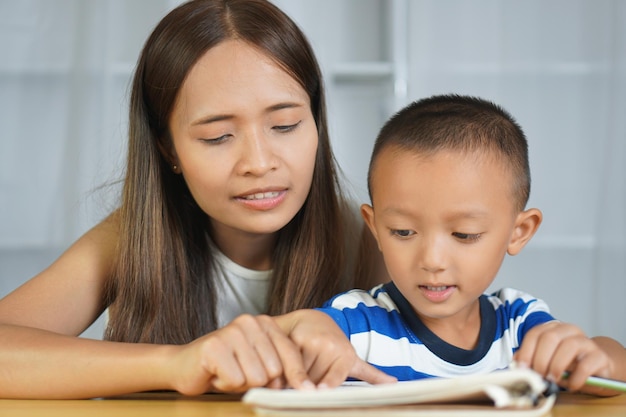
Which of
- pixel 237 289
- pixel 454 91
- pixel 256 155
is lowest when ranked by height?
pixel 237 289

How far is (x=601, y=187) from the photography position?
2896mm

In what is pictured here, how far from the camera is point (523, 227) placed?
1150 mm

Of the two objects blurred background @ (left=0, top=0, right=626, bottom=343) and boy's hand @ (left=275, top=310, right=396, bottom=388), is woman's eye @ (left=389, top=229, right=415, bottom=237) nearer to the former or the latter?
boy's hand @ (left=275, top=310, right=396, bottom=388)

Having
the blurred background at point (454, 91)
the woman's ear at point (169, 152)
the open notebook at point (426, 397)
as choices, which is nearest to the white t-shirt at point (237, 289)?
the woman's ear at point (169, 152)

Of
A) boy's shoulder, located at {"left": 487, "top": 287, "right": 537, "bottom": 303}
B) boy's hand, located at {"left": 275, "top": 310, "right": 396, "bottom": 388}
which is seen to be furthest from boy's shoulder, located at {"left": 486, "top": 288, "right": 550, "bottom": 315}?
boy's hand, located at {"left": 275, "top": 310, "right": 396, "bottom": 388}

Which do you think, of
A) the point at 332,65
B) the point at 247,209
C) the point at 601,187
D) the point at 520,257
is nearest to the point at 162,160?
the point at 247,209

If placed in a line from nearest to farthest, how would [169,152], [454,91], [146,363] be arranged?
[146,363]
[169,152]
[454,91]

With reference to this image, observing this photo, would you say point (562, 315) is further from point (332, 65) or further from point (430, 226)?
point (430, 226)

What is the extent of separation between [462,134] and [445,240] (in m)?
0.15

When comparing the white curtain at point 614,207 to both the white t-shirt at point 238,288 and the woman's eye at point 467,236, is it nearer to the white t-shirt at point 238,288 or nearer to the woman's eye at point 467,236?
the white t-shirt at point 238,288

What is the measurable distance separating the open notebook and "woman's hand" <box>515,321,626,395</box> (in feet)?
0.52

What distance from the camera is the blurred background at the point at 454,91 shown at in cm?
287

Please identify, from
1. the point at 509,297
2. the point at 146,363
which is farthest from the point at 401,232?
the point at 146,363

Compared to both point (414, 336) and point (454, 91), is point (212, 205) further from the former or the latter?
point (454, 91)
